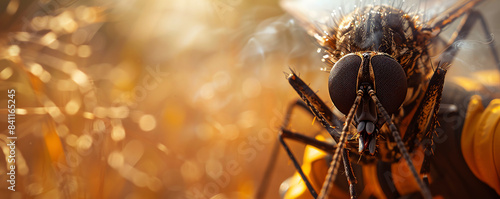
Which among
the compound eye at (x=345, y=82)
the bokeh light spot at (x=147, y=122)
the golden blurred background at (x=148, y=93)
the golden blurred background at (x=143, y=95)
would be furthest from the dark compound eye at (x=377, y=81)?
the bokeh light spot at (x=147, y=122)

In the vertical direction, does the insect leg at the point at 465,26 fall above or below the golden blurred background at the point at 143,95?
below

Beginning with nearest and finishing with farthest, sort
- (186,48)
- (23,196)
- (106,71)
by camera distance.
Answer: (23,196) → (106,71) → (186,48)

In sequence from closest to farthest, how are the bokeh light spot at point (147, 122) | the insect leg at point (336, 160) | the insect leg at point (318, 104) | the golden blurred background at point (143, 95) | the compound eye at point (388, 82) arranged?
the insect leg at point (336, 160), the compound eye at point (388, 82), the insect leg at point (318, 104), the golden blurred background at point (143, 95), the bokeh light spot at point (147, 122)

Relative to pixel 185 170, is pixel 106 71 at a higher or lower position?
higher

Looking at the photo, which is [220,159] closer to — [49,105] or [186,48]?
[186,48]

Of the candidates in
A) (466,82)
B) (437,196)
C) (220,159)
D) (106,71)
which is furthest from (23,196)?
(466,82)

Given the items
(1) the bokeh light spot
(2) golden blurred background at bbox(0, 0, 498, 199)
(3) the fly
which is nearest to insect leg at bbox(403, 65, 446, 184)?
(3) the fly

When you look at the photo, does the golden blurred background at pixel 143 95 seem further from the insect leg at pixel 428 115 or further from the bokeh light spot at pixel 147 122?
the insect leg at pixel 428 115

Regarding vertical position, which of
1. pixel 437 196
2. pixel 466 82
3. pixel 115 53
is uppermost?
pixel 115 53
